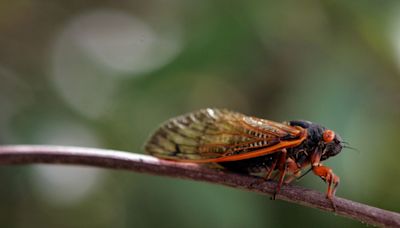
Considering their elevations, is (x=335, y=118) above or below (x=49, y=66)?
above

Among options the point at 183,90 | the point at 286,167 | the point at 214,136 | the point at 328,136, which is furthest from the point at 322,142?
the point at 183,90

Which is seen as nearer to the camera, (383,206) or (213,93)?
(383,206)

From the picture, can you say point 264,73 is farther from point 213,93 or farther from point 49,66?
point 49,66

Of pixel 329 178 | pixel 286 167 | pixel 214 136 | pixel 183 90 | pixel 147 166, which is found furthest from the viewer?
pixel 183 90

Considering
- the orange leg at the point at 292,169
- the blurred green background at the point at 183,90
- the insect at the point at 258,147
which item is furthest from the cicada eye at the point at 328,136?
the blurred green background at the point at 183,90

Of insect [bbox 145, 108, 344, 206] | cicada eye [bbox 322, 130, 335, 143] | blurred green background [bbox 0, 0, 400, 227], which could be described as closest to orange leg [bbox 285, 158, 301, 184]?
insect [bbox 145, 108, 344, 206]

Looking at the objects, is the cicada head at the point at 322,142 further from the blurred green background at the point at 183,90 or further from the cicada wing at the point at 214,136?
the blurred green background at the point at 183,90

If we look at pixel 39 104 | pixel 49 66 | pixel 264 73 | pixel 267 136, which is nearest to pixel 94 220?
pixel 39 104

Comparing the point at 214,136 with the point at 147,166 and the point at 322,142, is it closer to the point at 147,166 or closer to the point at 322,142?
the point at 322,142
